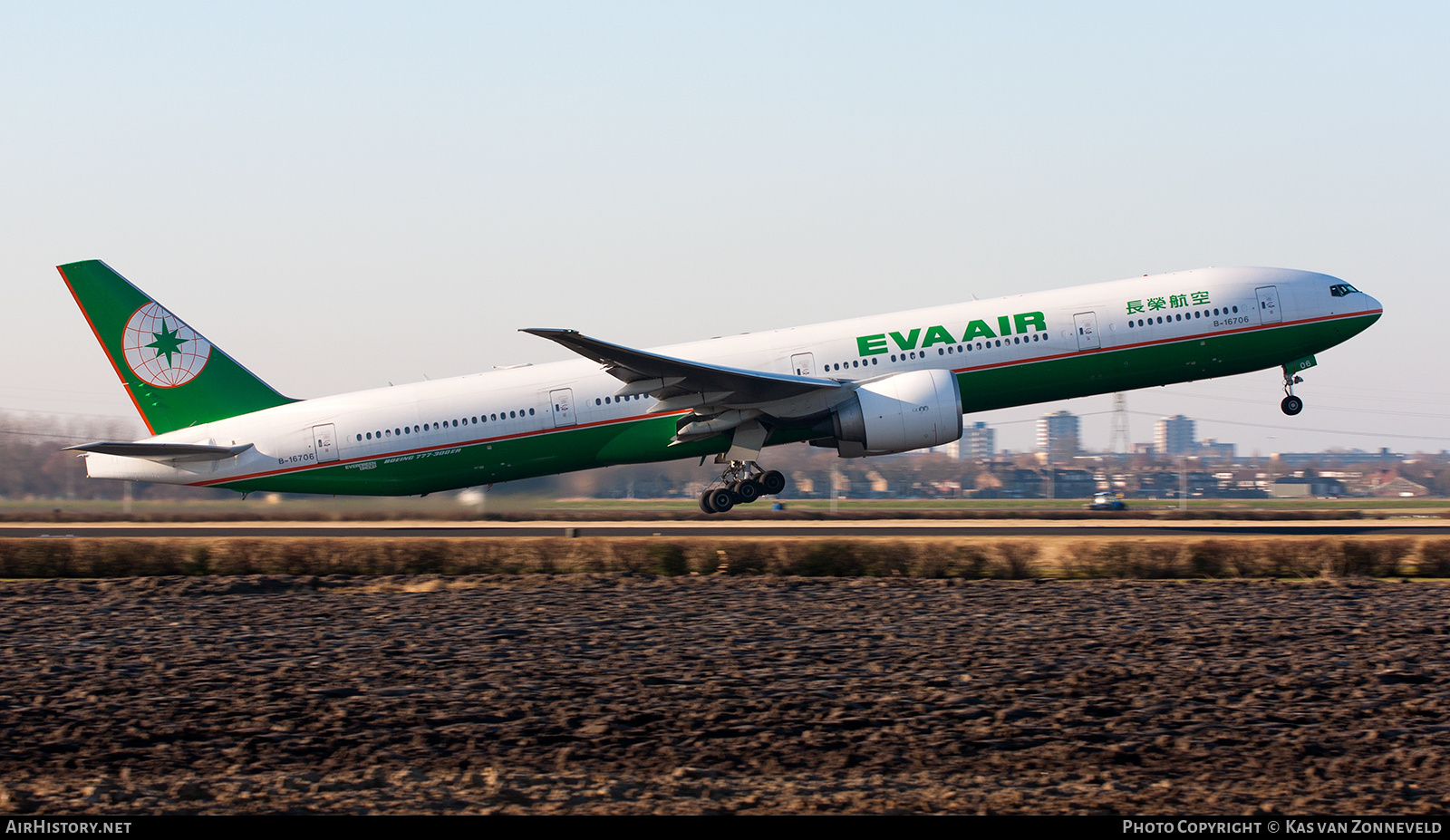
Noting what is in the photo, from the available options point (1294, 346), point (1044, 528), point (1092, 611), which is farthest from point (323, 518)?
point (1294, 346)

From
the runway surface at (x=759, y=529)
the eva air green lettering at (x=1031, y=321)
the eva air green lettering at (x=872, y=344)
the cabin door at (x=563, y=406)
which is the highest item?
the eva air green lettering at (x=1031, y=321)

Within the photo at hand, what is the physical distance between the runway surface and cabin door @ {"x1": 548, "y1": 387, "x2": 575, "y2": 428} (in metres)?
2.75

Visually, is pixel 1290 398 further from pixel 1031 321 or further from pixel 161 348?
pixel 161 348

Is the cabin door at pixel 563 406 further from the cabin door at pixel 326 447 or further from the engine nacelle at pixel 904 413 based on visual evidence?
the engine nacelle at pixel 904 413

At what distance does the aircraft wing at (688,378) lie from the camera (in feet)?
87.9

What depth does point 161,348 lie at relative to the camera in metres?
30.7

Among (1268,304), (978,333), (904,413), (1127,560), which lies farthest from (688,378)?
(1268,304)

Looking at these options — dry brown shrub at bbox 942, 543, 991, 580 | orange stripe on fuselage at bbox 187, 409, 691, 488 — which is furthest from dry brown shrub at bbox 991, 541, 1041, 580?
orange stripe on fuselage at bbox 187, 409, 691, 488

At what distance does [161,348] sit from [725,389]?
15.2m

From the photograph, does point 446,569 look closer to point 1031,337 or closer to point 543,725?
point 543,725

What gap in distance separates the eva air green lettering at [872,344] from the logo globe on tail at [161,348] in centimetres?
1711

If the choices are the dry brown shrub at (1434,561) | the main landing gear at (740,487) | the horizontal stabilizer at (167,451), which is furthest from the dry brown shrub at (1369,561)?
the horizontal stabilizer at (167,451)

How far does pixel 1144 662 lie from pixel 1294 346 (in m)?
Result: 17.7

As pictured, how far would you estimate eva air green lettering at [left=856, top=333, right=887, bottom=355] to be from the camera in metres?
28.4
